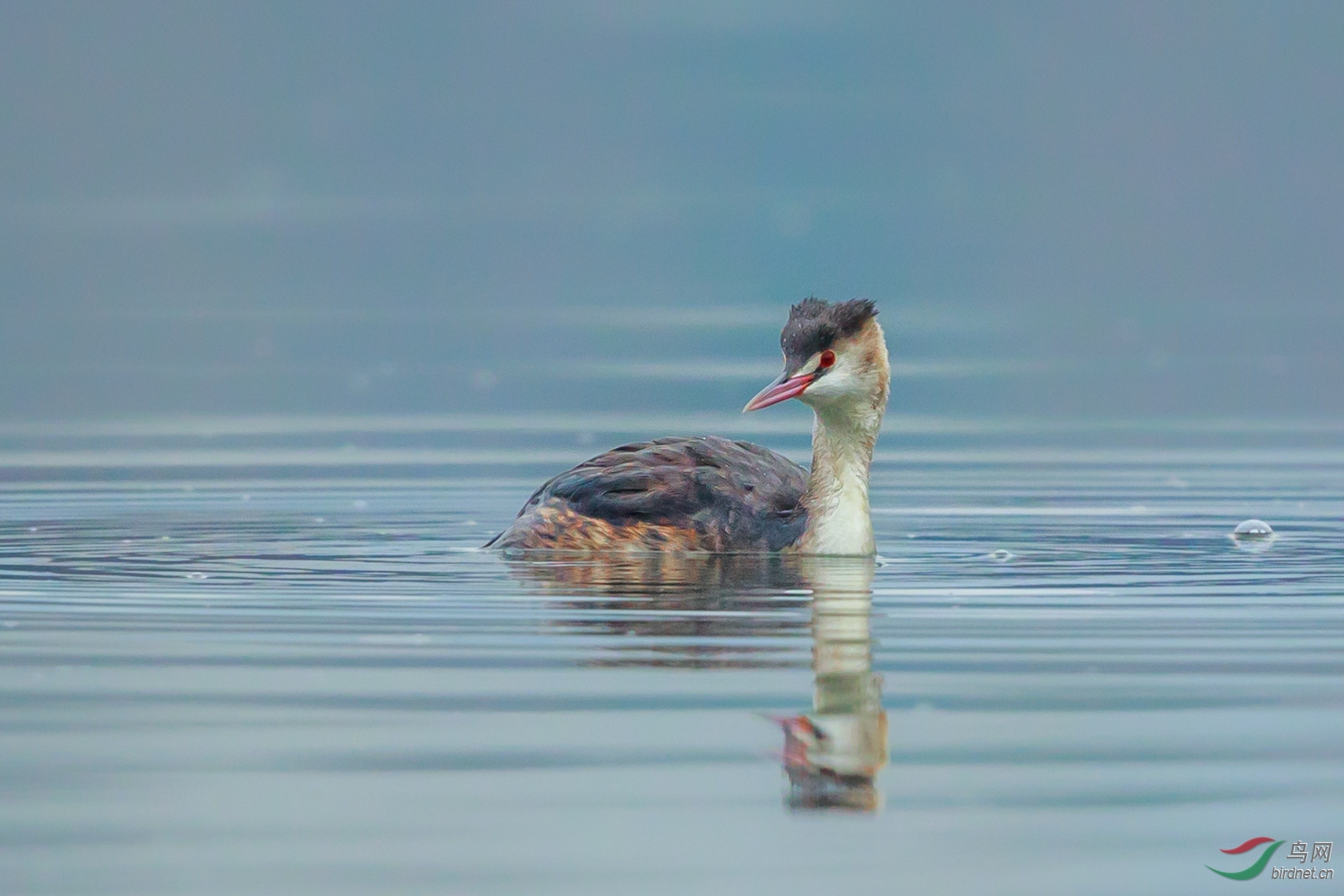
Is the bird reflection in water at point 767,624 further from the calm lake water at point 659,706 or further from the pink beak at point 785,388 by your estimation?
the pink beak at point 785,388

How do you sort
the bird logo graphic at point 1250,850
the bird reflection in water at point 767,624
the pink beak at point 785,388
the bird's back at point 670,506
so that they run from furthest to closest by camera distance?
the bird's back at point 670,506
the pink beak at point 785,388
the bird reflection in water at point 767,624
the bird logo graphic at point 1250,850

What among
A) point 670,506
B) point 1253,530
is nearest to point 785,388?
point 670,506

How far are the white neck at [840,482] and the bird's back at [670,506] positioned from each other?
0.10 metres

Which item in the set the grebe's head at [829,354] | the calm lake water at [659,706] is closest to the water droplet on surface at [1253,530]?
the calm lake water at [659,706]

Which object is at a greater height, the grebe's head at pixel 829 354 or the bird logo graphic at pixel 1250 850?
the grebe's head at pixel 829 354

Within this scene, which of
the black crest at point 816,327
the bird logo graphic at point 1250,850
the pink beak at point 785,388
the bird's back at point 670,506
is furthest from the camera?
the bird's back at point 670,506

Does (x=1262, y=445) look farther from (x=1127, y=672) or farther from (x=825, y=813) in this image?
(x=825, y=813)

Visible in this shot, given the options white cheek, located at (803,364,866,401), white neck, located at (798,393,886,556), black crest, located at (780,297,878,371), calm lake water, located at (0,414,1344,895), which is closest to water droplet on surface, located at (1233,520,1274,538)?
calm lake water, located at (0,414,1344,895)

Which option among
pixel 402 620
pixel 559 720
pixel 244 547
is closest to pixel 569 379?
pixel 244 547

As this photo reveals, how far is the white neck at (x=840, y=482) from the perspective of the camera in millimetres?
11867

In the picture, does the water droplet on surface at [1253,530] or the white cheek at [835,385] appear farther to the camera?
the water droplet on surface at [1253,530]

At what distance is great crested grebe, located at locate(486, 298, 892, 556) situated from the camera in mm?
11867

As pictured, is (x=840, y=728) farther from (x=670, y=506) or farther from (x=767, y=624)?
(x=670, y=506)

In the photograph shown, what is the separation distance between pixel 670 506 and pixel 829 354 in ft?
3.15
